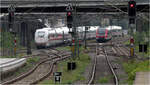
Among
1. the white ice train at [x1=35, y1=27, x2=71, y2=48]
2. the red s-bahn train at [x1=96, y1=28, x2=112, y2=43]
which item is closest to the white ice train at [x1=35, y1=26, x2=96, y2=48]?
the white ice train at [x1=35, y1=27, x2=71, y2=48]

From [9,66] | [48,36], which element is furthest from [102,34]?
[9,66]

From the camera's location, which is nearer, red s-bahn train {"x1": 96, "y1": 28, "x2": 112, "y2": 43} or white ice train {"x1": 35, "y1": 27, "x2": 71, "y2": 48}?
white ice train {"x1": 35, "y1": 27, "x2": 71, "y2": 48}

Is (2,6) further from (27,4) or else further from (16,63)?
(16,63)

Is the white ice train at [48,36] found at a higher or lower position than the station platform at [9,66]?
higher

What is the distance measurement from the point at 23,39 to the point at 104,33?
49.5ft

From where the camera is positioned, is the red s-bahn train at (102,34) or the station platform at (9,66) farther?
the red s-bahn train at (102,34)

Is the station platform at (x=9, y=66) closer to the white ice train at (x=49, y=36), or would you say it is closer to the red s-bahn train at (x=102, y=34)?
the white ice train at (x=49, y=36)

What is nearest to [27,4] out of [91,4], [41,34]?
[91,4]

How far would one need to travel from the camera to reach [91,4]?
27203 millimetres

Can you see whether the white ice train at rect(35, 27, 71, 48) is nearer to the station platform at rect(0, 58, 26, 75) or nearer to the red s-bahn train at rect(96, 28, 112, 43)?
the red s-bahn train at rect(96, 28, 112, 43)

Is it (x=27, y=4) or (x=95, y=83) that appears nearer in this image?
(x=95, y=83)

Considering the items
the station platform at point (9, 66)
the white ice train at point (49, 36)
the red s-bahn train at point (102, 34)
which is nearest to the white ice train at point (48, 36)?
the white ice train at point (49, 36)

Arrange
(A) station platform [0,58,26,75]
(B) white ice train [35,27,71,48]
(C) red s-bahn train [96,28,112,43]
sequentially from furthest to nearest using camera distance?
(C) red s-bahn train [96,28,112,43], (B) white ice train [35,27,71,48], (A) station platform [0,58,26,75]

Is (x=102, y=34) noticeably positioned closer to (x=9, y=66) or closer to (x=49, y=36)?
(x=49, y=36)
